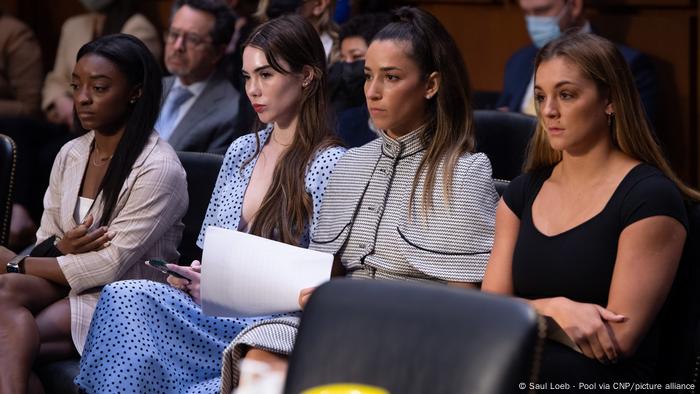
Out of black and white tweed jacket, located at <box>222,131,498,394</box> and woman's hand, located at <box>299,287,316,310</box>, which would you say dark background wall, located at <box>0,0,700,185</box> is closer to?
black and white tweed jacket, located at <box>222,131,498,394</box>

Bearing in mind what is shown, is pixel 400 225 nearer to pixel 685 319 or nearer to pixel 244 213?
pixel 244 213

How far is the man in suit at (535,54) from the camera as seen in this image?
474 cm

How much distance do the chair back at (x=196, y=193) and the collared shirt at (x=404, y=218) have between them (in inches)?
22.1

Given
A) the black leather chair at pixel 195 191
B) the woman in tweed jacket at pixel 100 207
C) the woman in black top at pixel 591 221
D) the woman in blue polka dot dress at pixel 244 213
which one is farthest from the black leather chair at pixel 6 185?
the woman in black top at pixel 591 221

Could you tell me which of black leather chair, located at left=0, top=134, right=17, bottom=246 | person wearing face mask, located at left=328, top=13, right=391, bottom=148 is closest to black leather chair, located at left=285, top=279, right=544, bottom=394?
black leather chair, located at left=0, top=134, right=17, bottom=246

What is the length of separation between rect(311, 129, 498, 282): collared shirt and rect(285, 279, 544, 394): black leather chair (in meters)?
1.03

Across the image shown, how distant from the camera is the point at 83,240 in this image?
3295mm

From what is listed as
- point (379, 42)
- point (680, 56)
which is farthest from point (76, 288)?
point (680, 56)

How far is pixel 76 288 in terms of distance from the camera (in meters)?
3.31

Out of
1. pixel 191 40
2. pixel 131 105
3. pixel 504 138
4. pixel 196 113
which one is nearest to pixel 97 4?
pixel 191 40

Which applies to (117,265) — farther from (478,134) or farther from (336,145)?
(478,134)

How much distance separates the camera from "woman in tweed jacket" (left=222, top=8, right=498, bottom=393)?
2.89 meters

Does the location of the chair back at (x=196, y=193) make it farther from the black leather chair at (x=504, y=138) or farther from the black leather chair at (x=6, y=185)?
the black leather chair at (x=504, y=138)

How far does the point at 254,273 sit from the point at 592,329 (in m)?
0.86
